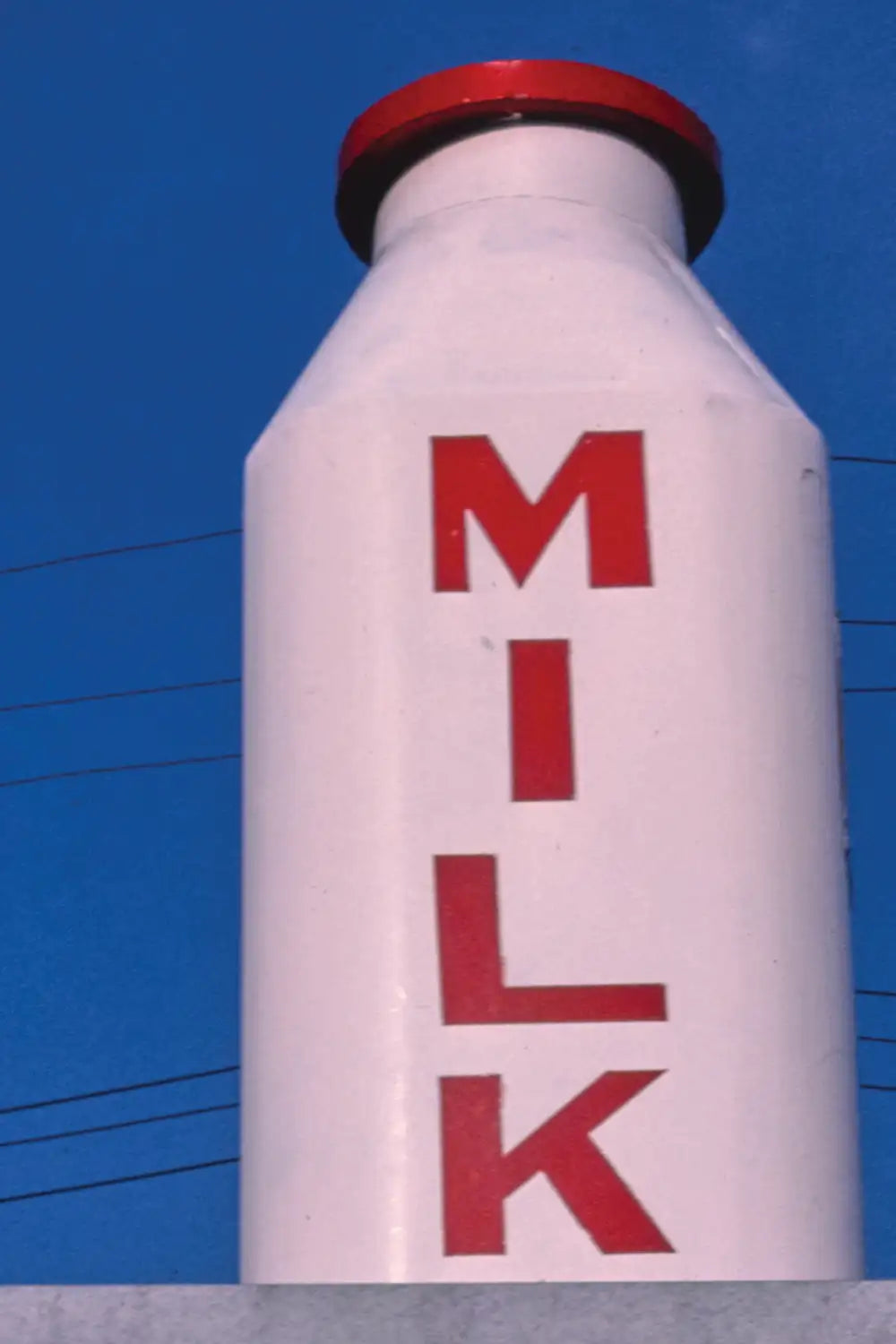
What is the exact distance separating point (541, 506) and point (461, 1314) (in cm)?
85

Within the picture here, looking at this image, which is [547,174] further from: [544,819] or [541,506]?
[544,819]

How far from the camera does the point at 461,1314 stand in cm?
103

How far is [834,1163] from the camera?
5.23 ft

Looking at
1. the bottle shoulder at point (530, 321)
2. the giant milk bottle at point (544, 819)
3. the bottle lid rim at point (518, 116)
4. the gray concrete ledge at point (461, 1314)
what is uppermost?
the bottle lid rim at point (518, 116)

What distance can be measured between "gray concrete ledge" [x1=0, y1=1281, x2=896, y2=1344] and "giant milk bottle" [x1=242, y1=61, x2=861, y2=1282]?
50 centimetres

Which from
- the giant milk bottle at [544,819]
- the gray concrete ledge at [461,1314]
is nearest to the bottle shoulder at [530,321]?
the giant milk bottle at [544,819]

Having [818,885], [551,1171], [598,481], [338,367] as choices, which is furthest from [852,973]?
[338,367]

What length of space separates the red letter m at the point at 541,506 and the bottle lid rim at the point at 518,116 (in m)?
0.46

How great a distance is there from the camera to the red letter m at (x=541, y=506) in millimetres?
1693

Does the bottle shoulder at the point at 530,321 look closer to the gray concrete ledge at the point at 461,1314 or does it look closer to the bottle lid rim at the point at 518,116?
the bottle lid rim at the point at 518,116

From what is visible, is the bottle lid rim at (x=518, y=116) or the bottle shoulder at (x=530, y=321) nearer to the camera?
the bottle shoulder at (x=530, y=321)

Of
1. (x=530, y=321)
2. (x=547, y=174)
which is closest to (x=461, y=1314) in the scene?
(x=530, y=321)

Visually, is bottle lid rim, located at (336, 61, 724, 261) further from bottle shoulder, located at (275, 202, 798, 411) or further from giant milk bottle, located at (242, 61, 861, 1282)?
giant milk bottle, located at (242, 61, 861, 1282)

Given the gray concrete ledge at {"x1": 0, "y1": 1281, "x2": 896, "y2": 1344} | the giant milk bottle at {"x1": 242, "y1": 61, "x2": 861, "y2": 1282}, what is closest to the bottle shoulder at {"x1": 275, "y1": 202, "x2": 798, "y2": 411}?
the giant milk bottle at {"x1": 242, "y1": 61, "x2": 861, "y2": 1282}
